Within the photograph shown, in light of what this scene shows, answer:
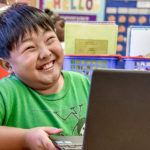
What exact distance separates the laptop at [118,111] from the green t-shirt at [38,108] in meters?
0.45

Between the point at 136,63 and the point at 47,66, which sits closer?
the point at 47,66

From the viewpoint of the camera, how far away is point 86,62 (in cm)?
138

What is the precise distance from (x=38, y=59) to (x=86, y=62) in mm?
425

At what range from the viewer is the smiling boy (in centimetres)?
98

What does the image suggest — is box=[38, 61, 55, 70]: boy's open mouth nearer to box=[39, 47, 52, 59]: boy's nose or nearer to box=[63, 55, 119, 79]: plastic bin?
box=[39, 47, 52, 59]: boy's nose

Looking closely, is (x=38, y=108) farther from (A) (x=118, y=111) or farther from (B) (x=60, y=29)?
(B) (x=60, y=29)

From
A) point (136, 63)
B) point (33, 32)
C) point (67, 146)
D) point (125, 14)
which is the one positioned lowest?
point (67, 146)

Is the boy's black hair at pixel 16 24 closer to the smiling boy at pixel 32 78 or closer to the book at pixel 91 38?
the smiling boy at pixel 32 78

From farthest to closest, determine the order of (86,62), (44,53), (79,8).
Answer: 1. (79,8)
2. (86,62)
3. (44,53)

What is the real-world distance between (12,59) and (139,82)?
21.8 inches

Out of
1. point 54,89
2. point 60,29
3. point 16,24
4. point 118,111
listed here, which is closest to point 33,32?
point 16,24

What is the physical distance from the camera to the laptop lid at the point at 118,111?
54 cm

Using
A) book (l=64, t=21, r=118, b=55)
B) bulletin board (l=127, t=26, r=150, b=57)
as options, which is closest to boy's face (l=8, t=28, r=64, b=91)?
book (l=64, t=21, r=118, b=55)

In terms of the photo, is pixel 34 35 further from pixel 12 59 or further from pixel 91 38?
pixel 91 38
